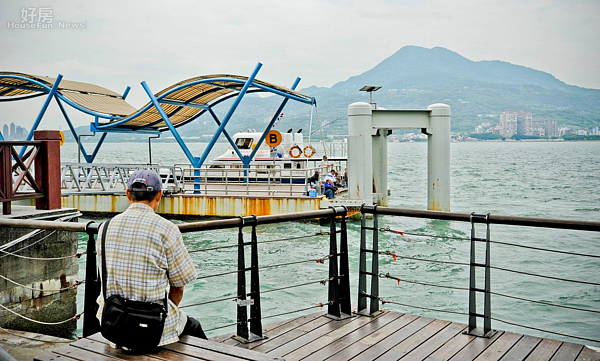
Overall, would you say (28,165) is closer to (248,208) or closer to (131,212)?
(131,212)

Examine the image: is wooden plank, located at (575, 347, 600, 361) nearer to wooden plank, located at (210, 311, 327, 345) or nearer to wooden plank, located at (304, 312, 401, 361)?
wooden plank, located at (304, 312, 401, 361)

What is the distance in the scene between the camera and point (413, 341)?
4.93 m

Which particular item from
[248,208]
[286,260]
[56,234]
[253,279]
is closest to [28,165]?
[56,234]

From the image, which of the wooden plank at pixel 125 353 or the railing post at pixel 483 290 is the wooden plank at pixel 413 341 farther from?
the wooden plank at pixel 125 353

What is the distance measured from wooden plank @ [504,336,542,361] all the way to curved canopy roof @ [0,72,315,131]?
71.9ft

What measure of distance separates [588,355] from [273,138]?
80.8 ft

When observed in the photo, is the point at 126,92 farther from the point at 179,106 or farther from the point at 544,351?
the point at 544,351

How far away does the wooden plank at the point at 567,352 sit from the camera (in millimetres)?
4477

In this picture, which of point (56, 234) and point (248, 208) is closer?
point (56, 234)

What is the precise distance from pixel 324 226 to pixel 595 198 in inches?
966

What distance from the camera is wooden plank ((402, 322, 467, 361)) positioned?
4574mm

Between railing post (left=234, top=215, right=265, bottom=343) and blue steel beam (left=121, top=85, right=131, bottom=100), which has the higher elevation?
blue steel beam (left=121, top=85, right=131, bottom=100)

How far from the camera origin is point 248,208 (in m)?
23.9

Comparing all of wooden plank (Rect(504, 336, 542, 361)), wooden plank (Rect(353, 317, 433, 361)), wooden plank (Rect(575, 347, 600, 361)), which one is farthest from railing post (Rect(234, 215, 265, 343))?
wooden plank (Rect(575, 347, 600, 361))
